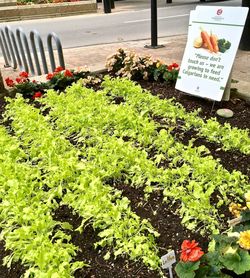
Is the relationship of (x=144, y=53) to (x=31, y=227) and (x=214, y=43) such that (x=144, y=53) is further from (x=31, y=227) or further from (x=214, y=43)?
(x=31, y=227)

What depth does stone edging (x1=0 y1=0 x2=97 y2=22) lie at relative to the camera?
53.8ft

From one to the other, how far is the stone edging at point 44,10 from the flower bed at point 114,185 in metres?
13.3

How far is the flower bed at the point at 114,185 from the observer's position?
2.37 meters

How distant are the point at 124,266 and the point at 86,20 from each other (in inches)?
582

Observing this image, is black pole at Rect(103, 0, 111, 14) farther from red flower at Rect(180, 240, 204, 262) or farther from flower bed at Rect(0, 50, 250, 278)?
red flower at Rect(180, 240, 204, 262)

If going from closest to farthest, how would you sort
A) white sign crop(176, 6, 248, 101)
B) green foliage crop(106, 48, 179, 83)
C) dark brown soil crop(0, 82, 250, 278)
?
dark brown soil crop(0, 82, 250, 278)
white sign crop(176, 6, 248, 101)
green foliage crop(106, 48, 179, 83)

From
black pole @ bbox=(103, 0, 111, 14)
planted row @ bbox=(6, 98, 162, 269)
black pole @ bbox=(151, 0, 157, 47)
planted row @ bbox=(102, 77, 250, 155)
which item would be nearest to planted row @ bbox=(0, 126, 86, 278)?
planted row @ bbox=(6, 98, 162, 269)

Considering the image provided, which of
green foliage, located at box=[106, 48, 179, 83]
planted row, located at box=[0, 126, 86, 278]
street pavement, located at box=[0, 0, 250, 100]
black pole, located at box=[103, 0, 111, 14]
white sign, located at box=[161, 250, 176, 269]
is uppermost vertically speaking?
white sign, located at box=[161, 250, 176, 269]

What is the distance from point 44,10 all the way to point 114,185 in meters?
15.5

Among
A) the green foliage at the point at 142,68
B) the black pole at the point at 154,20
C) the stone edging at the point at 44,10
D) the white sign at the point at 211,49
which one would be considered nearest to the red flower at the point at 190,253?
the white sign at the point at 211,49

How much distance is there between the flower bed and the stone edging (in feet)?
43.6

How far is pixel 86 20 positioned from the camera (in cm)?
1591

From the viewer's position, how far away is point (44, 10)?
1700cm

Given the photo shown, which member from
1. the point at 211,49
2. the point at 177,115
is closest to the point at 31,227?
the point at 177,115
